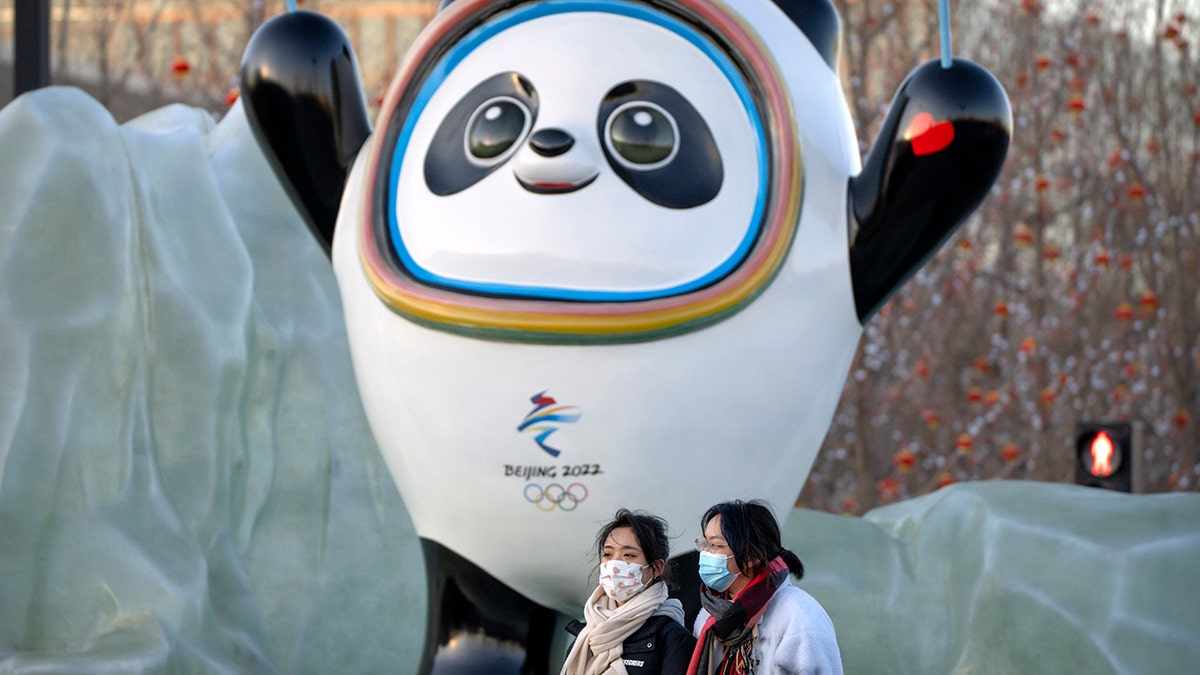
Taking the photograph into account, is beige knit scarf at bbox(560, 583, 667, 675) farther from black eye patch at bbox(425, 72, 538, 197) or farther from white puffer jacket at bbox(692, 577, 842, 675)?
black eye patch at bbox(425, 72, 538, 197)

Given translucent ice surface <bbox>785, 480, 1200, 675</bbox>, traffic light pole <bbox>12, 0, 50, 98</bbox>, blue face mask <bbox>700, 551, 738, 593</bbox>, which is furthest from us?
traffic light pole <bbox>12, 0, 50, 98</bbox>

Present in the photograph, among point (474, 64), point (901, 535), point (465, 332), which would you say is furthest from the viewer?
point (901, 535)

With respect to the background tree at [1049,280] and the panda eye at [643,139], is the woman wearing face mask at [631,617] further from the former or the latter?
the background tree at [1049,280]

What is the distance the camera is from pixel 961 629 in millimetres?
3898

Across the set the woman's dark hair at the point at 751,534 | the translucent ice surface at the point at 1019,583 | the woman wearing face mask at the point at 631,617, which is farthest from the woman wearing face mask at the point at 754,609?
the translucent ice surface at the point at 1019,583

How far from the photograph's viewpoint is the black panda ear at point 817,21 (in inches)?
134

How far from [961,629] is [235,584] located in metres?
1.85

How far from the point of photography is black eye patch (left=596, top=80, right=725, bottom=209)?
3018mm

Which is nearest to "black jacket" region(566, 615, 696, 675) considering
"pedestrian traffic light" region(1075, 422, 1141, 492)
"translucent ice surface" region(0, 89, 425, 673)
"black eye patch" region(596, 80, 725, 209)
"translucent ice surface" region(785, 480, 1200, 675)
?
"black eye patch" region(596, 80, 725, 209)

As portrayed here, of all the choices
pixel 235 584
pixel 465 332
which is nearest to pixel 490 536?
pixel 465 332

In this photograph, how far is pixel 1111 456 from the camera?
468 centimetres

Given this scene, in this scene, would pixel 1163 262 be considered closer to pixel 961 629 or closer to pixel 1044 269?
pixel 1044 269

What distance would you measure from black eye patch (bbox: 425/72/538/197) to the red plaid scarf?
1296 mm

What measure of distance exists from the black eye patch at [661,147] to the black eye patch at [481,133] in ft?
0.56
